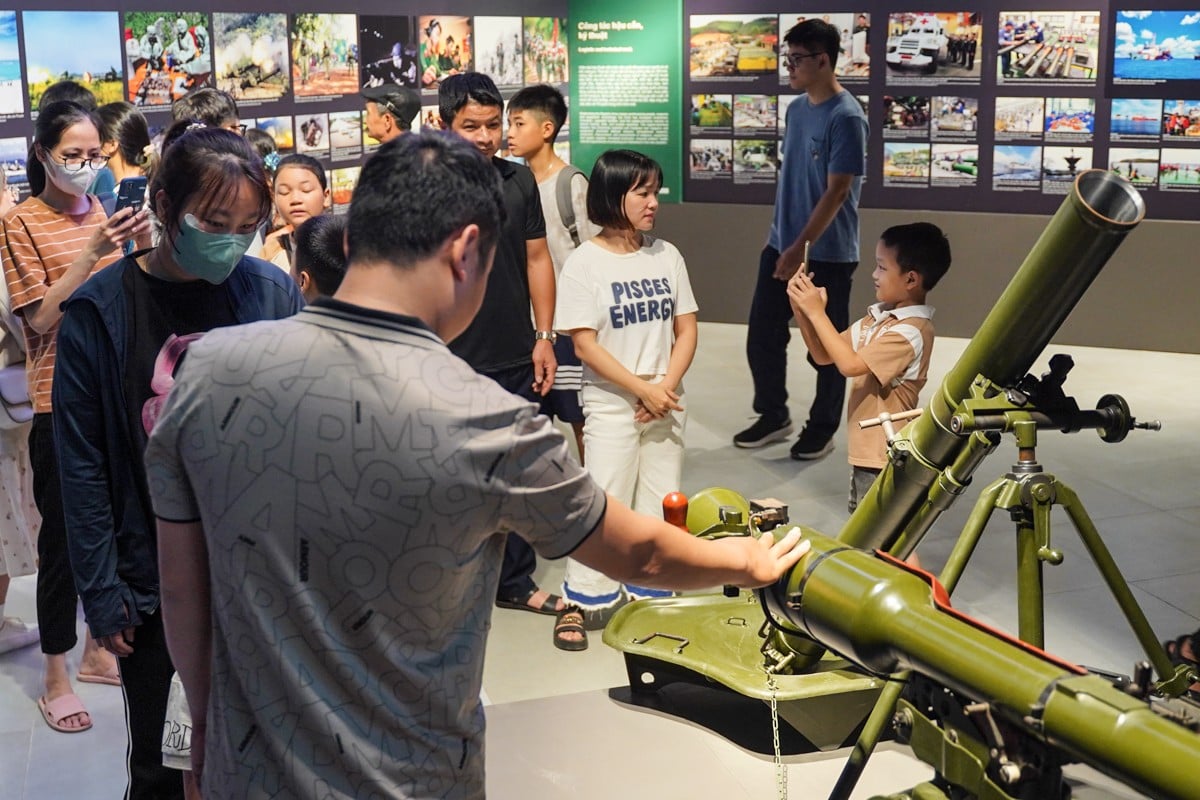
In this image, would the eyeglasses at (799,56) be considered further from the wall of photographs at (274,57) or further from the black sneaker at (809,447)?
the wall of photographs at (274,57)

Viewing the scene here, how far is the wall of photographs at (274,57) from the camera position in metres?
5.18

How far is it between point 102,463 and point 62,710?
5.41 ft

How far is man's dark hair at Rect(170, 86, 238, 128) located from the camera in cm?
481

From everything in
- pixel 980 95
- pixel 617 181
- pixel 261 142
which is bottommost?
pixel 617 181

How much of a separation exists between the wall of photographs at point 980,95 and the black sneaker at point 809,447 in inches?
104

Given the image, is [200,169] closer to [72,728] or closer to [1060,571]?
[72,728]

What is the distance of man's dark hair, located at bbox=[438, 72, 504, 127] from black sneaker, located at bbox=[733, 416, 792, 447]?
2409 millimetres

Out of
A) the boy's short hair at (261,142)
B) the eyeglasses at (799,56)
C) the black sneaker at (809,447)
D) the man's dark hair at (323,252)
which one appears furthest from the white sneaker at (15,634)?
the eyeglasses at (799,56)

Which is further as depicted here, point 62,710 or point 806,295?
point 806,295

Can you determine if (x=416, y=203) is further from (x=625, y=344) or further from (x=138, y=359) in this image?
(x=625, y=344)

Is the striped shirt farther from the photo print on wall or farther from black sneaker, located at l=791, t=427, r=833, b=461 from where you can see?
black sneaker, located at l=791, t=427, r=833, b=461

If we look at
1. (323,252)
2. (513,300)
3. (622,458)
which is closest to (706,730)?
(622,458)

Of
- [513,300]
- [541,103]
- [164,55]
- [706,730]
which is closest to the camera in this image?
[706,730]

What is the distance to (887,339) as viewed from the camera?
4.15 meters
